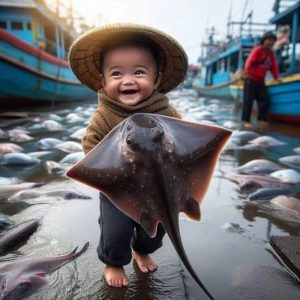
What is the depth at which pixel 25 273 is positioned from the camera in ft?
6.17

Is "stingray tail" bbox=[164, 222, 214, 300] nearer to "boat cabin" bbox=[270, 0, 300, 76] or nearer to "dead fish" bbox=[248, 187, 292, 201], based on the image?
"dead fish" bbox=[248, 187, 292, 201]

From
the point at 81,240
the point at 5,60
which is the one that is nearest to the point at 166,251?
the point at 81,240

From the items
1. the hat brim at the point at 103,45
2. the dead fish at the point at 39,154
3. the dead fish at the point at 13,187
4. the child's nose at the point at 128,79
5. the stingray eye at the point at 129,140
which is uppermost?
the hat brim at the point at 103,45

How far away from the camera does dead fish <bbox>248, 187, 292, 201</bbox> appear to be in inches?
127

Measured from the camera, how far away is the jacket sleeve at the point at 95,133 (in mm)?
1865

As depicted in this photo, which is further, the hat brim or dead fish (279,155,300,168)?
dead fish (279,155,300,168)

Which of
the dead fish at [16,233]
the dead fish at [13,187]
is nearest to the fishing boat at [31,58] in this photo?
the dead fish at [13,187]

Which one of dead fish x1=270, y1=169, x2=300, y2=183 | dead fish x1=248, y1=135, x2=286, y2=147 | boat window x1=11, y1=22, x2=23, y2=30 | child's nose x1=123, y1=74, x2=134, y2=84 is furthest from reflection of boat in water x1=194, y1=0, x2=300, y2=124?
boat window x1=11, y1=22, x2=23, y2=30

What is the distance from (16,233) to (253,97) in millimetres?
7868

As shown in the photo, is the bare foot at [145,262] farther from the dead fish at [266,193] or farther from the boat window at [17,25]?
the boat window at [17,25]

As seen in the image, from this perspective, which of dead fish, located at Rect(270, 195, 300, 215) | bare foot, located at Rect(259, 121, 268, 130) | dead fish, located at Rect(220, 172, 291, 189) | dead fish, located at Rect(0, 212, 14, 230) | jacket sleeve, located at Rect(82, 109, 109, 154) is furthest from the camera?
bare foot, located at Rect(259, 121, 268, 130)

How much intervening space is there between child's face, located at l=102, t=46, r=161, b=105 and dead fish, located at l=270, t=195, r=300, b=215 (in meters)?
1.83

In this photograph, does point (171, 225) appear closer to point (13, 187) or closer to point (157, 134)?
point (157, 134)

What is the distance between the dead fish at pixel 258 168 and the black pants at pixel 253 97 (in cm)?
457
